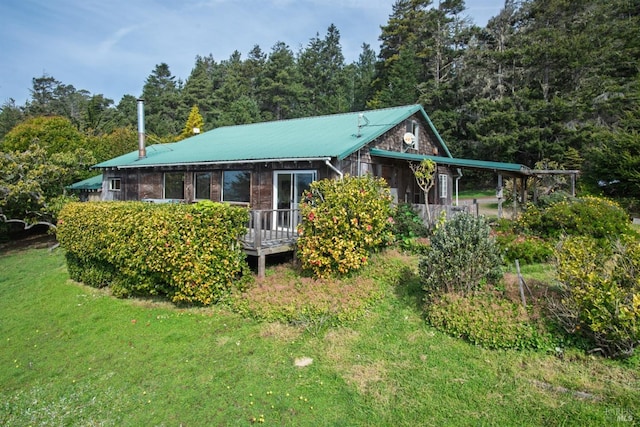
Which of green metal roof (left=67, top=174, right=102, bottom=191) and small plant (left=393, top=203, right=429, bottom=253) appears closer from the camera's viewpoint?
small plant (left=393, top=203, right=429, bottom=253)

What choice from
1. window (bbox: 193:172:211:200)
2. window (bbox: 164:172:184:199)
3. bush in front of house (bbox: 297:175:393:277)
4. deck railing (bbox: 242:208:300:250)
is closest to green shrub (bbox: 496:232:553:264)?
bush in front of house (bbox: 297:175:393:277)

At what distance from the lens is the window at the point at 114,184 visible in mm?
18041

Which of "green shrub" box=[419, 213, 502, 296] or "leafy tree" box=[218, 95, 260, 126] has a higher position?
"leafy tree" box=[218, 95, 260, 126]

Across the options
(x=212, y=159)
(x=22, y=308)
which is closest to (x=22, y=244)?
(x=22, y=308)

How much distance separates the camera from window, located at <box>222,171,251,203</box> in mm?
12617

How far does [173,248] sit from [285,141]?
6885 mm

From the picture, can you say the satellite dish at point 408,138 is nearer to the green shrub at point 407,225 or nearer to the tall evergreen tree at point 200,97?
the green shrub at point 407,225

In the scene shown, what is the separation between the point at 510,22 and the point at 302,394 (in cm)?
3989

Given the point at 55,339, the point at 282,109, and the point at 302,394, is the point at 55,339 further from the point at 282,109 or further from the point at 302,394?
the point at 282,109

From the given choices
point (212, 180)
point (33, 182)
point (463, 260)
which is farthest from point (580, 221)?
point (33, 182)

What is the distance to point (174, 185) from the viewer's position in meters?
15.1

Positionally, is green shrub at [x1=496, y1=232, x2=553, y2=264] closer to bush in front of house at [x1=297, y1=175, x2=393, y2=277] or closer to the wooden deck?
bush in front of house at [x1=297, y1=175, x2=393, y2=277]

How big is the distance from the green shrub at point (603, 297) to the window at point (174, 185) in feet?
43.3

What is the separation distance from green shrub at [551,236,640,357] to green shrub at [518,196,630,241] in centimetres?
359
